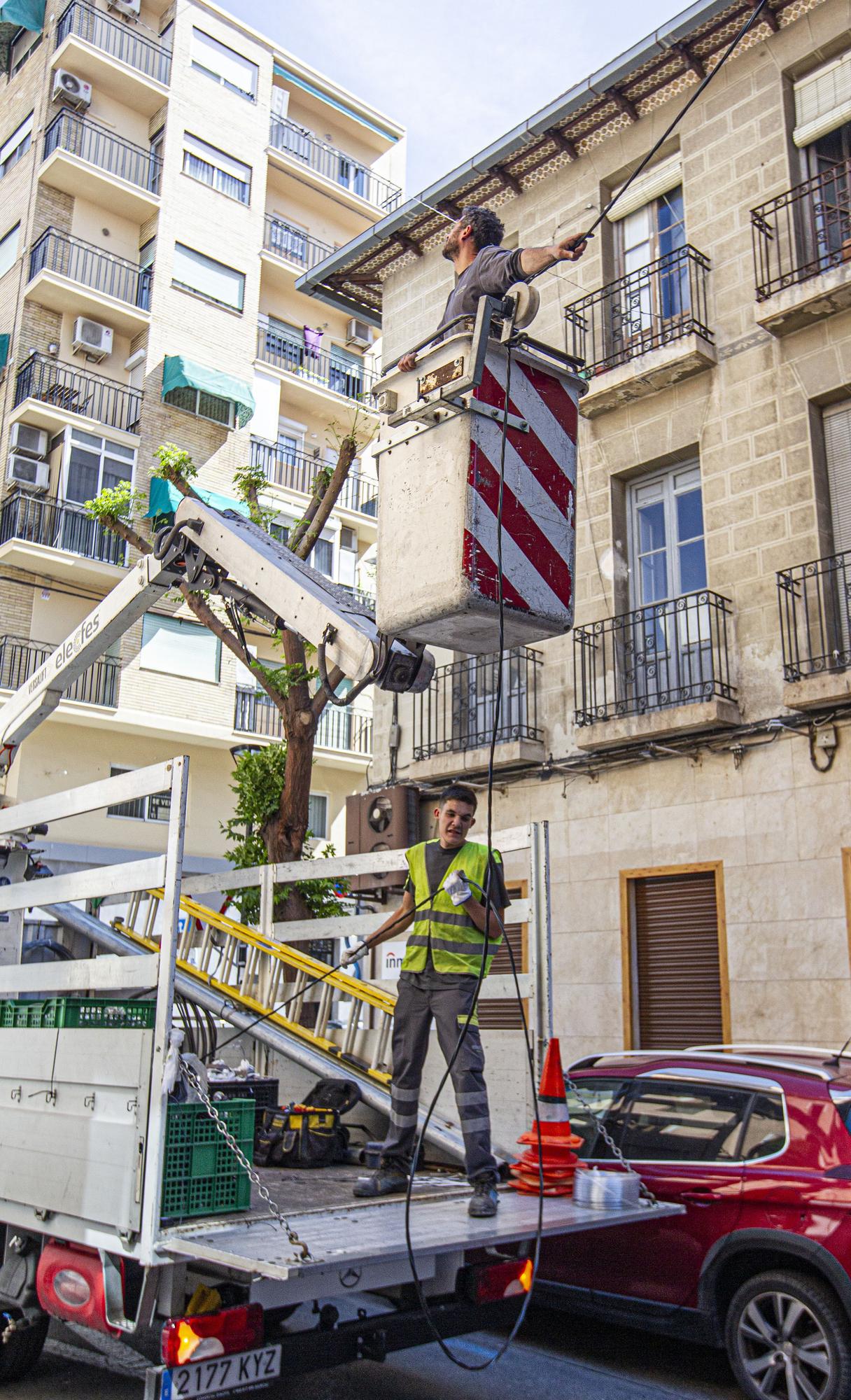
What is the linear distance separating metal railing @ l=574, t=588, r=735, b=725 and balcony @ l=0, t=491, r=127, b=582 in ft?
46.5

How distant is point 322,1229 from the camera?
14.4 ft

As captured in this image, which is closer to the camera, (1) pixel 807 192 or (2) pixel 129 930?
(2) pixel 129 930

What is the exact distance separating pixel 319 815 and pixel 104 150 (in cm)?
1613

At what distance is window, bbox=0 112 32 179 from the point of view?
2808cm

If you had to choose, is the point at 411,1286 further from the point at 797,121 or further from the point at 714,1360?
the point at 797,121

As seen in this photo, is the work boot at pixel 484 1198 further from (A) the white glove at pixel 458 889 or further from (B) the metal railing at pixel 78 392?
(B) the metal railing at pixel 78 392

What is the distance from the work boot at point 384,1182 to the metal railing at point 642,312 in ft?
32.0

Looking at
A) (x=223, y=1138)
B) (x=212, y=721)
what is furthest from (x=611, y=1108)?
(x=212, y=721)

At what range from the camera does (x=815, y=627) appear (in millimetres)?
11492

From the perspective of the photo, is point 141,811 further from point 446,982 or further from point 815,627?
point 446,982

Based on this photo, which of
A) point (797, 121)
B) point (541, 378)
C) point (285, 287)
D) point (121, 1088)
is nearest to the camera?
point (121, 1088)

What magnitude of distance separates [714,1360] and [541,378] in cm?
514

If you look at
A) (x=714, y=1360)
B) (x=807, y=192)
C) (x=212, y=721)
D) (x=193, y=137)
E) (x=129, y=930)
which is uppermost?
(x=193, y=137)

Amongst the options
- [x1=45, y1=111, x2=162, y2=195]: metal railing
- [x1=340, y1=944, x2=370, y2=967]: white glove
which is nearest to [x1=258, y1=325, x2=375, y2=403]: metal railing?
[x1=45, y1=111, x2=162, y2=195]: metal railing
